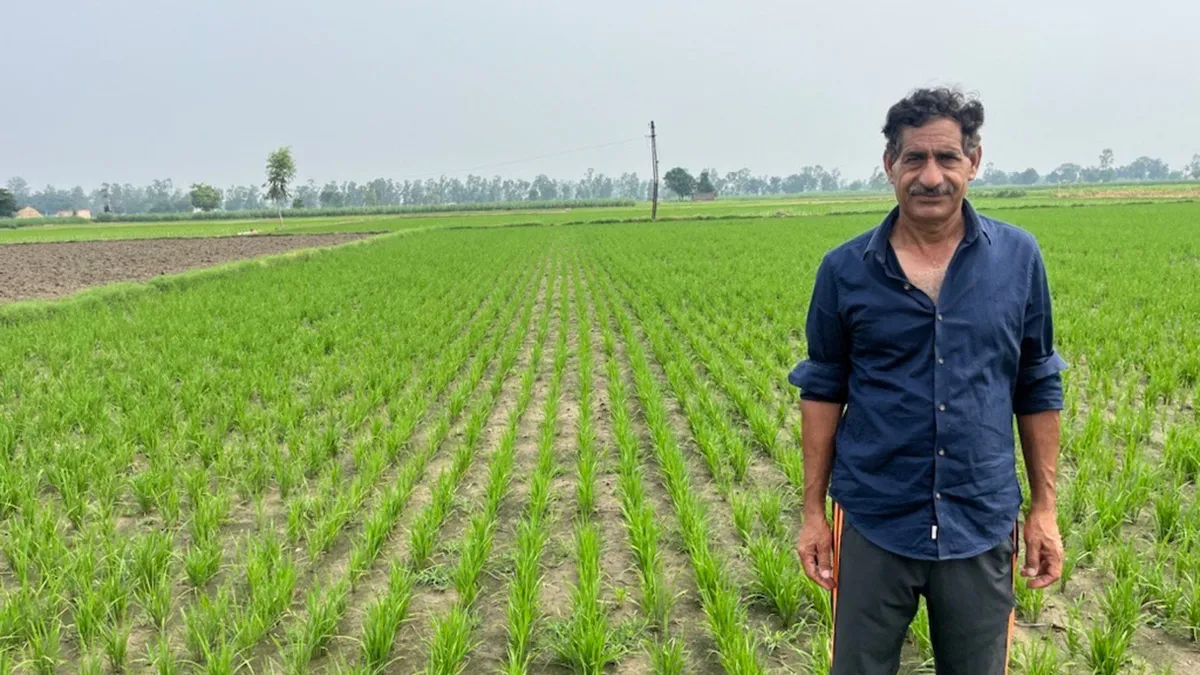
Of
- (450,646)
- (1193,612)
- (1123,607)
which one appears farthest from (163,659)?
(1193,612)

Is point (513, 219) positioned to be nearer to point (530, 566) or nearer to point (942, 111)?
point (530, 566)

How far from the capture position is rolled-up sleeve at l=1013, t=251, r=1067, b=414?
1.57 meters

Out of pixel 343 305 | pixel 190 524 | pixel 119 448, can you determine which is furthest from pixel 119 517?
pixel 343 305

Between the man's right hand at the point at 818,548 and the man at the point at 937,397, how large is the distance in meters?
0.10

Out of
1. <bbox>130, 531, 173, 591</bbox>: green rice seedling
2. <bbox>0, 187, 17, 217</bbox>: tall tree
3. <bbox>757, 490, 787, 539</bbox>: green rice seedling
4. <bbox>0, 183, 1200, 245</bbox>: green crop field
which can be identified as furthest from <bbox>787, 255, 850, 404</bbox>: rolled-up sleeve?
<bbox>0, 187, 17, 217</bbox>: tall tree

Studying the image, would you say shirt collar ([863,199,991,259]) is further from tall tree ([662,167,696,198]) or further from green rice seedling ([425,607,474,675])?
tall tree ([662,167,696,198])

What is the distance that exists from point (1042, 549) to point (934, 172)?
3.16 feet

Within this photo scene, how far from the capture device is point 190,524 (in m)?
3.74

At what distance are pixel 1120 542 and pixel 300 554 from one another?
12.8ft

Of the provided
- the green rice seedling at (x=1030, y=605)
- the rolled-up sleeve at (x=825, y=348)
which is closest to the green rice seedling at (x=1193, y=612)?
the green rice seedling at (x=1030, y=605)

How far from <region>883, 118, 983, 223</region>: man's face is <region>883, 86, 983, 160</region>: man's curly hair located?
0.6 inches

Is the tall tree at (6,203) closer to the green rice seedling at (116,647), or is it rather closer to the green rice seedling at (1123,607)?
the green rice seedling at (116,647)

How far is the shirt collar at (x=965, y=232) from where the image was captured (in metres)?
1.54

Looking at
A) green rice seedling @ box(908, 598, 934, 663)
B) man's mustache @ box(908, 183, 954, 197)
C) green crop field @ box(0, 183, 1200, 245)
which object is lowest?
green rice seedling @ box(908, 598, 934, 663)
